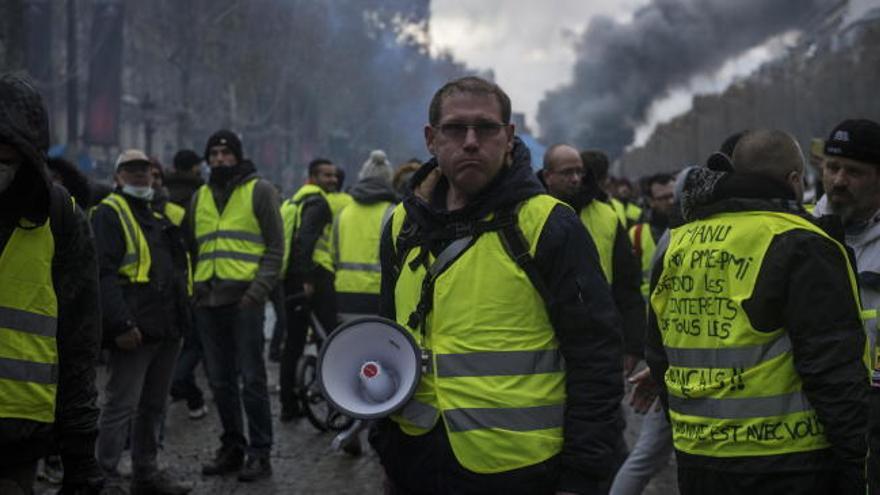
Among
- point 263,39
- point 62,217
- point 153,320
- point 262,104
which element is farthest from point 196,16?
point 62,217

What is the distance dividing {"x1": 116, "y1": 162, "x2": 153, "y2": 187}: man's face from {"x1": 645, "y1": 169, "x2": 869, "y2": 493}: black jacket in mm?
3894

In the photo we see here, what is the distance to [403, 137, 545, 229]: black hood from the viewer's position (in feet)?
9.61

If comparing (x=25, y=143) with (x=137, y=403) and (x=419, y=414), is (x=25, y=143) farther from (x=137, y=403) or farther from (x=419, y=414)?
(x=137, y=403)

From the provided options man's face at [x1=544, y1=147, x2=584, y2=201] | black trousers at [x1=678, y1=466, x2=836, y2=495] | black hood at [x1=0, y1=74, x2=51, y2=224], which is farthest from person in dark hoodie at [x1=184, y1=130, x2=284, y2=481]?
black trousers at [x1=678, y1=466, x2=836, y2=495]

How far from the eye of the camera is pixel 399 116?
233 feet

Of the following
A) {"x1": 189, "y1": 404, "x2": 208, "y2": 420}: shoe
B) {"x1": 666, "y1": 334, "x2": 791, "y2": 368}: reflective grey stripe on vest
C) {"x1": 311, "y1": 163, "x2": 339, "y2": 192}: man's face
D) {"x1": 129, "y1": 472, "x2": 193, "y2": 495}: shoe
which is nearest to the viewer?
{"x1": 666, "y1": 334, "x2": 791, "y2": 368}: reflective grey stripe on vest

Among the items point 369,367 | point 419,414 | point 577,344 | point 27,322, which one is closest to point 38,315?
point 27,322

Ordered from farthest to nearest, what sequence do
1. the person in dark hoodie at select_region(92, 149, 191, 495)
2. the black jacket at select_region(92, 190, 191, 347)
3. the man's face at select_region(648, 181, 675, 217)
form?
the man's face at select_region(648, 181, 675, 217) → the person in dark hoodie at select_region(92, 149, 191, 495) → the black jacket at select_region(92, 190, 191, 347)

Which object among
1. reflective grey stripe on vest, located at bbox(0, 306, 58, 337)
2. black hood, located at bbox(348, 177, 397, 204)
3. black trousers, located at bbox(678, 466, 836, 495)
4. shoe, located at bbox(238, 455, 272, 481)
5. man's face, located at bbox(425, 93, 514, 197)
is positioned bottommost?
shoe, located at bbox(238, 455, 272, 481)

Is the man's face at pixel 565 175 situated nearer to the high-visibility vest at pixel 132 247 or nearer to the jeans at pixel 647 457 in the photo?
the jeans at pixel 647 457

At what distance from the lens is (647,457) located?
4953mm

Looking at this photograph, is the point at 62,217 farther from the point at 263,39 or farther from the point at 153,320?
the point at 263,39

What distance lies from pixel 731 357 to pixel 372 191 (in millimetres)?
4540

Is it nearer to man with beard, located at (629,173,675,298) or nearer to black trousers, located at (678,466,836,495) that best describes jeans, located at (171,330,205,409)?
Result: man with beard, located at (629,173,675,298)
